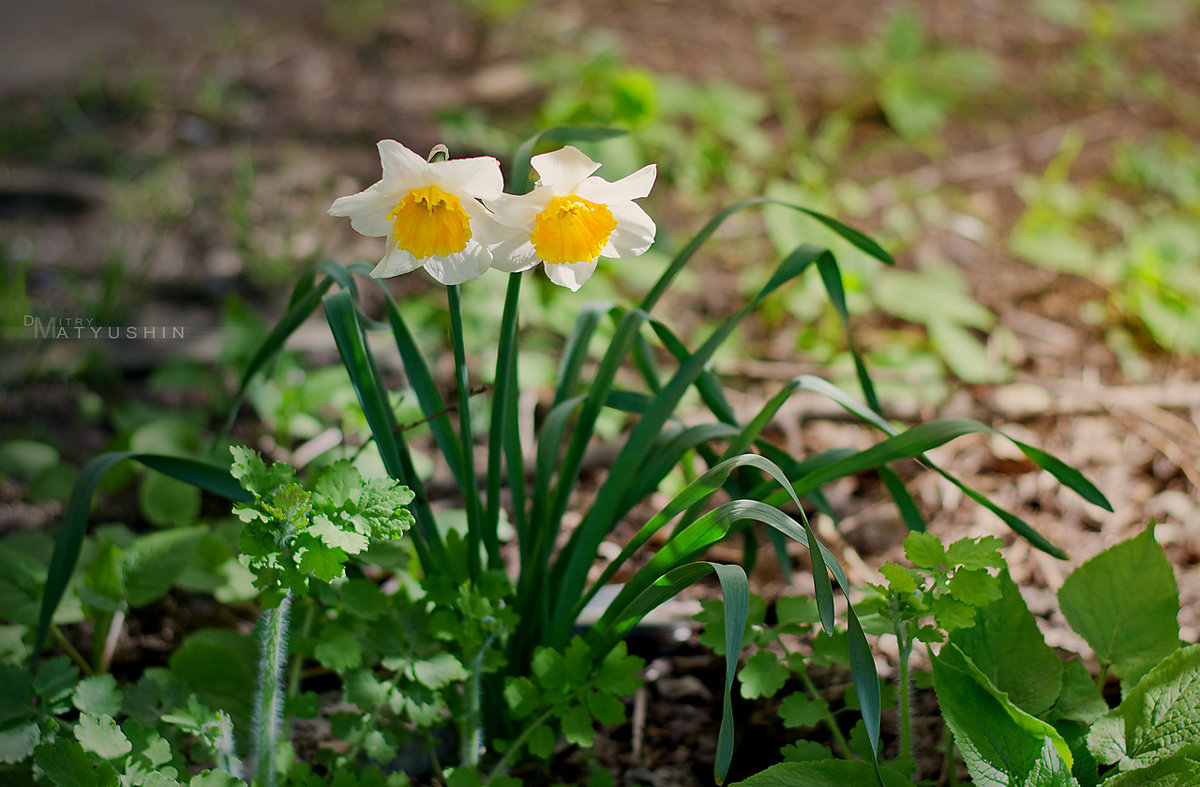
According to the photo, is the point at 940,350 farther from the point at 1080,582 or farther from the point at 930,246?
the point at 1080,582

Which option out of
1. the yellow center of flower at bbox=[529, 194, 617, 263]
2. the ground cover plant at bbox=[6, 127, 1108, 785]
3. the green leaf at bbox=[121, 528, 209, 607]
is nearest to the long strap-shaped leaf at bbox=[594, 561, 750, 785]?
the ground cover plant at bbox=[6, 127, 1108, 785]

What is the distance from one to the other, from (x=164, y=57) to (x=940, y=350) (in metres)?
3.14

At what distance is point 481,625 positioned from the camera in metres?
0.99

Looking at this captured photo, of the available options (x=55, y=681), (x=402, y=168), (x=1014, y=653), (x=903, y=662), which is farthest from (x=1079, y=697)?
(x=55, y=681)

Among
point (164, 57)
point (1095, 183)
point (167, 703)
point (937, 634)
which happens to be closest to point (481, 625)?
point (167, 703)

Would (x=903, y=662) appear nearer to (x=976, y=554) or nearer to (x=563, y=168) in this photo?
(x=976, y=554)

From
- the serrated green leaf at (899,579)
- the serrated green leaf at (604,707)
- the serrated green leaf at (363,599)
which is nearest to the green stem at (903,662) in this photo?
the serrated green leaf at (899,579)

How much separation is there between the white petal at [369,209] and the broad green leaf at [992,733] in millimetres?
697

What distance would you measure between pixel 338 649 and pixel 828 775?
526 millimetres

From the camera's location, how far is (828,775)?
2.86ft

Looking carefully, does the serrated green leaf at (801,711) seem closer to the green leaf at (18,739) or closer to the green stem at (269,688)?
the green stem at (269,688)

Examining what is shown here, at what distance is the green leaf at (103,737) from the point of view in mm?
851

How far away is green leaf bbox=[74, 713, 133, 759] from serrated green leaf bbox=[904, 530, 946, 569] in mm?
785

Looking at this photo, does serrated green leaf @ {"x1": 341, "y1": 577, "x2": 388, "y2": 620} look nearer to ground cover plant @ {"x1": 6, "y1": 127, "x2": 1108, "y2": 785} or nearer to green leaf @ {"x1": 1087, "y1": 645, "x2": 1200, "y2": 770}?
ground cover plant @ {"x1": 6, "y1": 127, "x2": 1108, "y2": 785}
